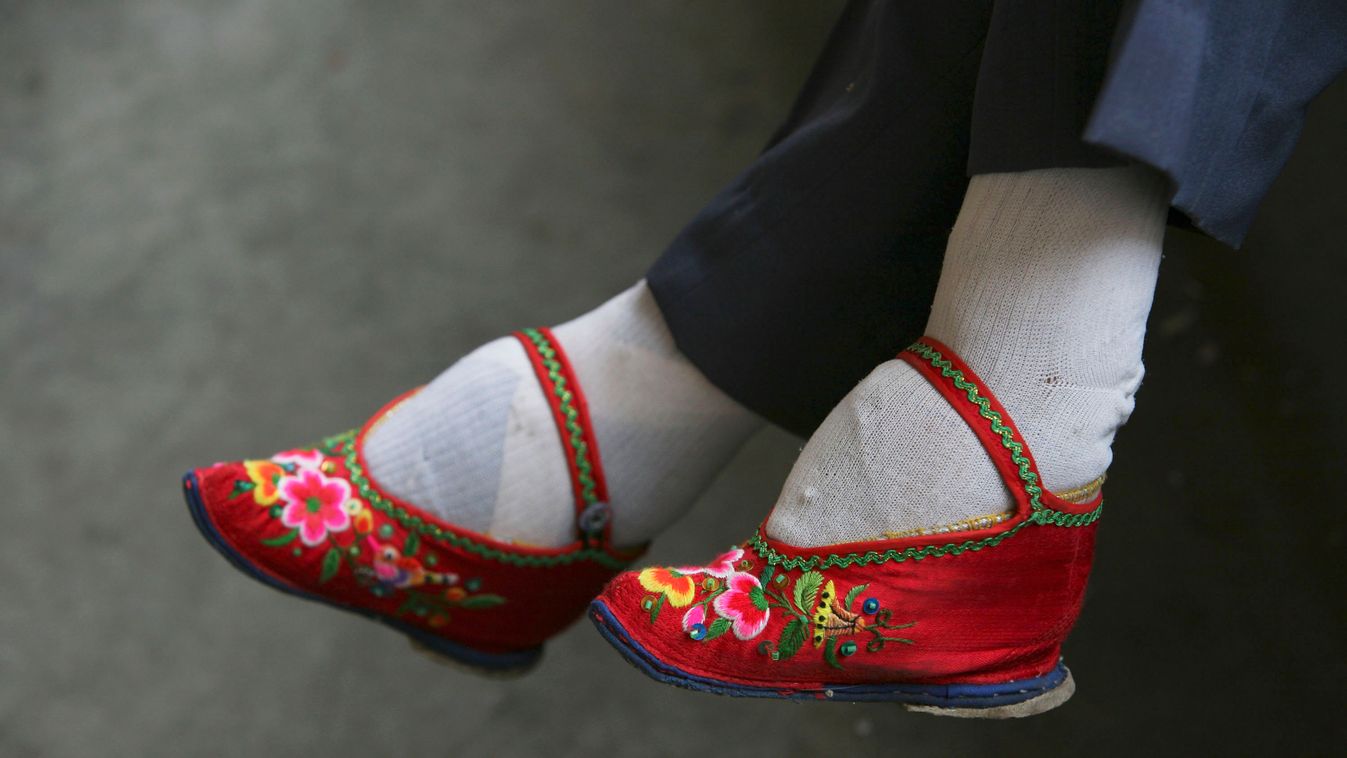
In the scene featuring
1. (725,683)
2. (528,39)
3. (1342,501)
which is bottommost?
(1342,501)

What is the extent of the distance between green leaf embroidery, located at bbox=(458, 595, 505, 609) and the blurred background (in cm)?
27

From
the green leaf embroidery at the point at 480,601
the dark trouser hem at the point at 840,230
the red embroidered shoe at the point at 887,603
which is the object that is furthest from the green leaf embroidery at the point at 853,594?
the green leaf embroidery at the point at 480,601

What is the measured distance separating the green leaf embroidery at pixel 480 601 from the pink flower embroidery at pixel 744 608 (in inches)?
8.3

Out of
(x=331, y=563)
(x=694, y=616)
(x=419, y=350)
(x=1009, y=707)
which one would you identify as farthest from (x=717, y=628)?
(x=419, y=350)

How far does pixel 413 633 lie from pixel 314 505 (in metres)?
0.11

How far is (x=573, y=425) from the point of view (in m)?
0.61

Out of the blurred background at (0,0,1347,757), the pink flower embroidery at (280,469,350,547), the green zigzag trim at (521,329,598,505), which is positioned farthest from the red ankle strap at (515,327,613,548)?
the blurred background at (0,0,1347,757)

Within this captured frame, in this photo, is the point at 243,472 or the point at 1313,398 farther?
the point at 1313,398

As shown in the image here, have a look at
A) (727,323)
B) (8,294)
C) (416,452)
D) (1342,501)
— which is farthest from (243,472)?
(1342,501)

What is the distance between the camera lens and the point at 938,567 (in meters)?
0.46

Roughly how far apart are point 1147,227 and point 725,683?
0.23 metres

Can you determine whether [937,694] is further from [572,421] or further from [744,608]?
[572,421]

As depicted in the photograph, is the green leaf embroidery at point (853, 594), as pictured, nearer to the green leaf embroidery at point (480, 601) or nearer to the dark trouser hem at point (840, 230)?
the dark trouser hem at point (840, 230)

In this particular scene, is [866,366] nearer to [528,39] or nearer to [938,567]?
[938,567]
